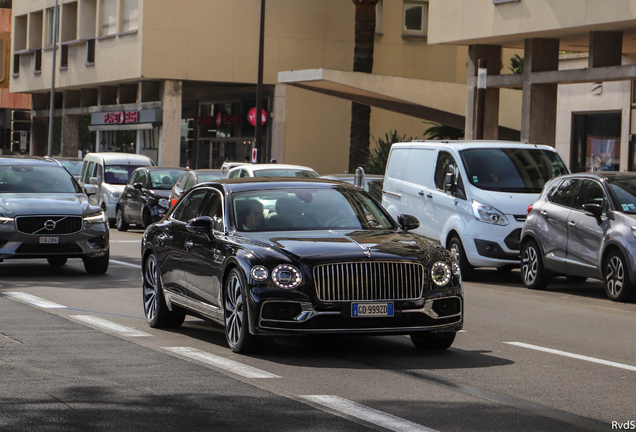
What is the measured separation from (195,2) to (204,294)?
37.0 metres

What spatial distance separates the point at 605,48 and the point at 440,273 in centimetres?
1953

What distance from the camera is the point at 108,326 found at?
10.8 m

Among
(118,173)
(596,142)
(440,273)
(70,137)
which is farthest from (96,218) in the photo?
(70,137)

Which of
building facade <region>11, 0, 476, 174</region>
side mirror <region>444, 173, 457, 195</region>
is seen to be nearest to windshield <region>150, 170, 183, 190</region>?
side mirror <region>444, 173, 457, 195</region>

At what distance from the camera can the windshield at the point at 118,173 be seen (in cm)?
3125

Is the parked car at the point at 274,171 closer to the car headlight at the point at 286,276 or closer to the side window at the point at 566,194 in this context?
the side window at the point at 566,194

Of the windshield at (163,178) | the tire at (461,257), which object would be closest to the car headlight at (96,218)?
the tire at (461,257)

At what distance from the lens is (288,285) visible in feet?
28.4

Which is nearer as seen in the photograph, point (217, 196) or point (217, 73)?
point (217, 196)

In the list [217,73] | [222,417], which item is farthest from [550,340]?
[217,73]

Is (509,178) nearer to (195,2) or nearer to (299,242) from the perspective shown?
(299,242)

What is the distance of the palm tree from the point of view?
127ft

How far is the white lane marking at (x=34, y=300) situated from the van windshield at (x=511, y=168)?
688 centimetres

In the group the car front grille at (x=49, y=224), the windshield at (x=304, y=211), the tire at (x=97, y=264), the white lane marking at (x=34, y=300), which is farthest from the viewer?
the tire at (x=97, y=264)
